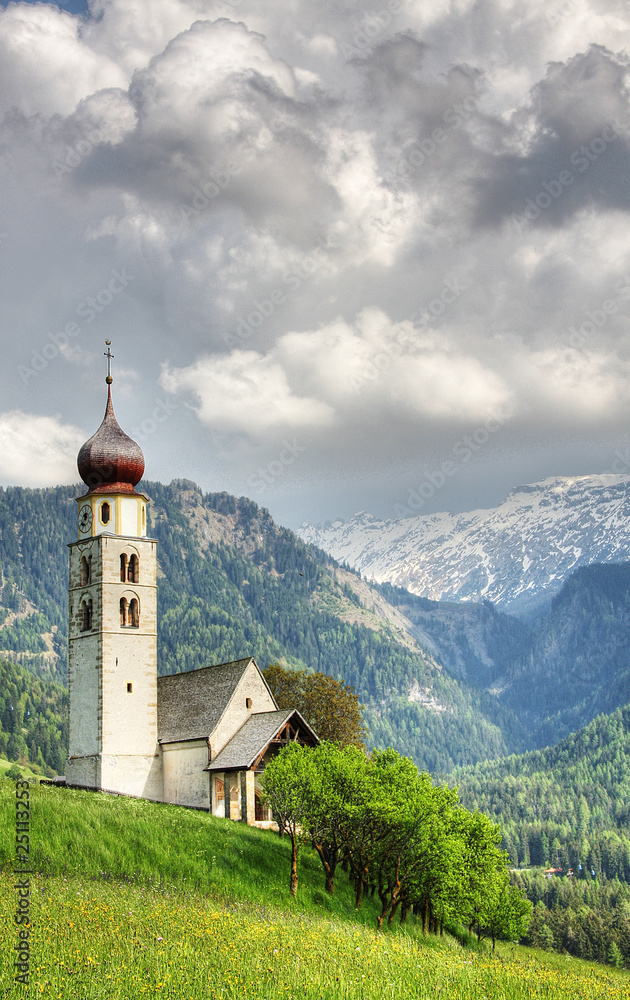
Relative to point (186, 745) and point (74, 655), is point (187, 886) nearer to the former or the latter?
point (186, 745)

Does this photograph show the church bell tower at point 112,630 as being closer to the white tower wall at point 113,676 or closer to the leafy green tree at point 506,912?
the white tower wall at point 113,676

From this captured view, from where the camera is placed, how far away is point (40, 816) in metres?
49.8

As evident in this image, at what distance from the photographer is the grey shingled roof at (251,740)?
210 feet

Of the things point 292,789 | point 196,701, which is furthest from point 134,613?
point 292,789

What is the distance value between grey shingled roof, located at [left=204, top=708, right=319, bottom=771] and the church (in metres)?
0.10

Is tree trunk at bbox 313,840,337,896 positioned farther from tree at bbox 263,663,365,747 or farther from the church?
tree at bbox 263,663,365,747

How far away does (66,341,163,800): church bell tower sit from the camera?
2721 inches

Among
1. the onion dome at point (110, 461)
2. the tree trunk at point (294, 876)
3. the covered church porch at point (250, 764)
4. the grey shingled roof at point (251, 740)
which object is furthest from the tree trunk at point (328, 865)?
the onion dome at point (110, 461)

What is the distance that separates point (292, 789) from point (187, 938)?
1039 inches

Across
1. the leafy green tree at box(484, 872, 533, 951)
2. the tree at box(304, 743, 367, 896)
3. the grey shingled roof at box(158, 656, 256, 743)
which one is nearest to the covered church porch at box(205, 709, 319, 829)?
the grey shingled roof at box(158, 656, 256, 743)

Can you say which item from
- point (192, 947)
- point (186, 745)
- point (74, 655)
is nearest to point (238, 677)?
point (186, 745)

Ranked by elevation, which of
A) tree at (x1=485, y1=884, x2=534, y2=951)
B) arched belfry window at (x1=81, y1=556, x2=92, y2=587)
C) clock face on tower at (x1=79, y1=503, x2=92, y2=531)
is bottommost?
tree at (x1=485, y1=884, x2=534, y2=951)

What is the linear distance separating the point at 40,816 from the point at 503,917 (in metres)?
43.3

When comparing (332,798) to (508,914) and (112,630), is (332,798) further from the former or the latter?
(508,914)
